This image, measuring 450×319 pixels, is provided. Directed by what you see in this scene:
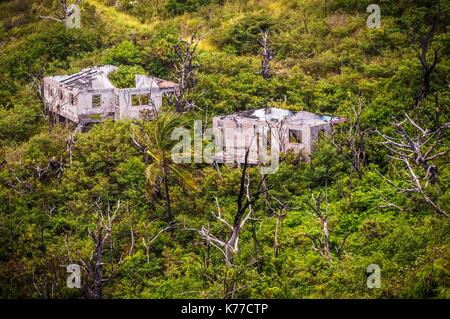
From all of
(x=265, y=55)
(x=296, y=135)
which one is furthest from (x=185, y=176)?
(x=265, y=55)

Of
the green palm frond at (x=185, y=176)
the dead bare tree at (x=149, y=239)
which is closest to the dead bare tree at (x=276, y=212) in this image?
the green palm frond at (x=185, y=176)

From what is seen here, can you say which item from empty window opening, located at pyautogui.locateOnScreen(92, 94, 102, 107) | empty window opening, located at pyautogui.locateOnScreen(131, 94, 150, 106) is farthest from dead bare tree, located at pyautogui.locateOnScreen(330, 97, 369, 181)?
empty window opening, located at pyautogui.locateOnScreen(92, 94, 102, 107)

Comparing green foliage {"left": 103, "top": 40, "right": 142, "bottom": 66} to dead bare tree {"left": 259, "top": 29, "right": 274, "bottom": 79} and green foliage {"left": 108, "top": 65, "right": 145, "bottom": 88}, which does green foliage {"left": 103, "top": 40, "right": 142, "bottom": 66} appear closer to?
green foliage {"left": 108, "top": 65, "right": 145, "bottom": 88}

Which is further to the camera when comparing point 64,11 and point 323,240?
point 64,11

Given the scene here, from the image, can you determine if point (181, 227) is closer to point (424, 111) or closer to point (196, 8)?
point (424, 111)

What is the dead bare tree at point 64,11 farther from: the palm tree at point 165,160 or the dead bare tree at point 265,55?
the palm tree at point 165,160

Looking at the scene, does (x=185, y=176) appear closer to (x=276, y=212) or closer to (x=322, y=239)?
(x=276, y=212)

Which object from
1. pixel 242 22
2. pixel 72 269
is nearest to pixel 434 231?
pixel 72 269
